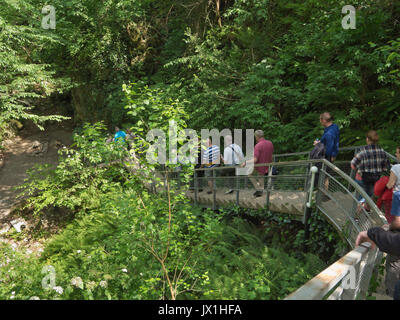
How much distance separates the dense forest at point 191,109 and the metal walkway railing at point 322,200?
481 millimetres

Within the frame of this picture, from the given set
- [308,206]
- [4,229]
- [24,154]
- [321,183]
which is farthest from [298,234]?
[24,154]

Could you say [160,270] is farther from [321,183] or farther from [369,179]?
[369,179]

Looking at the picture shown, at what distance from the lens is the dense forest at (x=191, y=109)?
14.6ft

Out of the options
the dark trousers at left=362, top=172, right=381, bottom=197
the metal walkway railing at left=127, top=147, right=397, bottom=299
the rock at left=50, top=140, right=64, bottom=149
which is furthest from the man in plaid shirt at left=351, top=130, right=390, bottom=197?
the rock at left=50, top=140, right=64, bottom=149

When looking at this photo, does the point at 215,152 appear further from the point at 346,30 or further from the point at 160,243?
the point at 346,30

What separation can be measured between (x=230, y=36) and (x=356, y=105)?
7.55m

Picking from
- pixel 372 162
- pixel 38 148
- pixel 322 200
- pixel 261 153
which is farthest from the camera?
pixel 38 148

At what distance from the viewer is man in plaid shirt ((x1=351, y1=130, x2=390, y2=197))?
180 inches

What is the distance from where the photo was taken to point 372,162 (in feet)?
15.1

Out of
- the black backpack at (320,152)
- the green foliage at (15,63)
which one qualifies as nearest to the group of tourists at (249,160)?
the black backpack at (320,152)

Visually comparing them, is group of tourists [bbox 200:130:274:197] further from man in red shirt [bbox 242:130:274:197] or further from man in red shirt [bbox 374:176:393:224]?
man in red shirt [bbox 374:176:393:224]

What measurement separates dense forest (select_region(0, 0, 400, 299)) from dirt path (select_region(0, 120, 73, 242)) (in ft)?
8.77

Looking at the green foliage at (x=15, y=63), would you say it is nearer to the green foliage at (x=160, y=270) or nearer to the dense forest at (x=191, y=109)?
the dense forest at (x=191, y=109)

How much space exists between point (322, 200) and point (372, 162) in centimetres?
130
